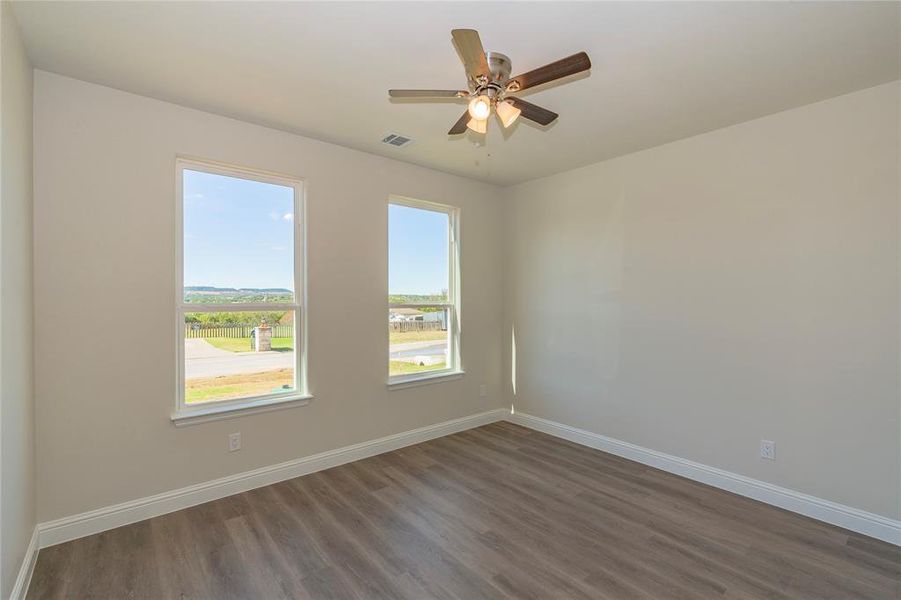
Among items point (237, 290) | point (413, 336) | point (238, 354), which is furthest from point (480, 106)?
point (413, 336)

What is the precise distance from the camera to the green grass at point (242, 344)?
3.02 meters

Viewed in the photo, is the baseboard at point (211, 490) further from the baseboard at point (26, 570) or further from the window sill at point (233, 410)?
the window sill at point (233, 410)

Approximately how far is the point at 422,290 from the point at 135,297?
2.33m

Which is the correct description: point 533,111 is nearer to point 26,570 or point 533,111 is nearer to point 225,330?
point 225,330

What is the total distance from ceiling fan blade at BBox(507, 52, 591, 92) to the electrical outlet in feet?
9.17

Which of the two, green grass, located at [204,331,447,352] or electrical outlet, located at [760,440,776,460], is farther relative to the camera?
green grass, located at [204,331,447,352]

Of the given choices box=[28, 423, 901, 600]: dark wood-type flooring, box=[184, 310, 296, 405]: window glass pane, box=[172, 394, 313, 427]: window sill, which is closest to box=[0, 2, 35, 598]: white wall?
box=[28, 423, 901, 600]: dark wood-type flooring

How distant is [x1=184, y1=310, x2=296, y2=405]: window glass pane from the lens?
2.92m

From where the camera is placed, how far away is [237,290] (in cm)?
310

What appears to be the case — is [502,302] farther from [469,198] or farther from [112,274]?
[112,274]

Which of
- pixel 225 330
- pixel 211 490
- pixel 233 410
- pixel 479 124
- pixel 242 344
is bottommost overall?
pixel 211 490

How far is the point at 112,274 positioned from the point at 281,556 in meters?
1.95

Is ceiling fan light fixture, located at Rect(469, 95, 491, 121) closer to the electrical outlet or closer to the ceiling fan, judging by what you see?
the ceiling fan

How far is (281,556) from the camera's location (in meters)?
2.29
